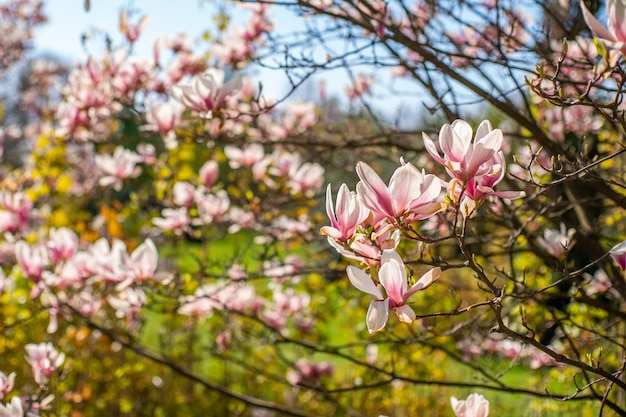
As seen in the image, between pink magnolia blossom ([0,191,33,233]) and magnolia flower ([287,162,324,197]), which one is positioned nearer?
pink magnolia blossom ([0,191,33,233])

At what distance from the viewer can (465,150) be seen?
0.92 m

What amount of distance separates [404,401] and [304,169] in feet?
6.13

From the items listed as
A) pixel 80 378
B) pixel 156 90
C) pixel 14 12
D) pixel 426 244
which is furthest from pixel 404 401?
pixel 14 12

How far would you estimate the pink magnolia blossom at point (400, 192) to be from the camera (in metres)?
0.94

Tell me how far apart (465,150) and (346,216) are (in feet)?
0.69

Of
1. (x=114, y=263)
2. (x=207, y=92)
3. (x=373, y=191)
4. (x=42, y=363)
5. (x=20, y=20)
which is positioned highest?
(x=373, y=191)

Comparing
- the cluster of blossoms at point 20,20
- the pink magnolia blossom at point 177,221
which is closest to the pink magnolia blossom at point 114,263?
the pink magnolia blossom at point 177,221

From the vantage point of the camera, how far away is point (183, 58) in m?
3.08

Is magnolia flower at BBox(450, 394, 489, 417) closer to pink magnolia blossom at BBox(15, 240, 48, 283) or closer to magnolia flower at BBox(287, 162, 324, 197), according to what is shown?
pink magnolia blossom at BBox(15, 240, 48, 283)

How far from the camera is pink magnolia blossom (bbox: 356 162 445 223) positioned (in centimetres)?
94

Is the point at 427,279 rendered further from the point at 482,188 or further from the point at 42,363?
the point at 42,363

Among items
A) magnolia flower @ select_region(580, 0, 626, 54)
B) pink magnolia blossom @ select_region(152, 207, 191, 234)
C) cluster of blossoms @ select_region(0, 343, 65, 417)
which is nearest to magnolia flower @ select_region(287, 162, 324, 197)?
pink magnolia blossom @ select_region(152, 207, 191, 234)

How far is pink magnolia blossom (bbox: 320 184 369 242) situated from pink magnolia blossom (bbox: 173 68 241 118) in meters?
0.84

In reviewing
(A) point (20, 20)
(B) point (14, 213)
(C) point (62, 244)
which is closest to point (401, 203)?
(C) point (62, 244)
